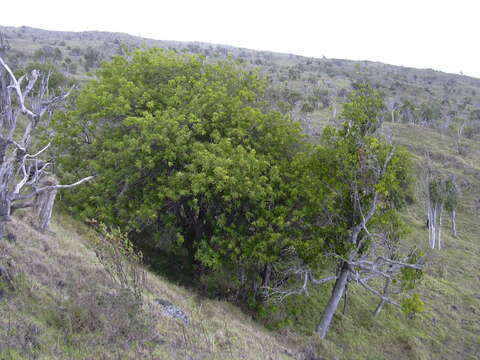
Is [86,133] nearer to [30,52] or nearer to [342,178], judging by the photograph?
[342,178]

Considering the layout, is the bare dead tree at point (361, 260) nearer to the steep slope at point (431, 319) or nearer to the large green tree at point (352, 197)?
the large green tree at point (352, 197)

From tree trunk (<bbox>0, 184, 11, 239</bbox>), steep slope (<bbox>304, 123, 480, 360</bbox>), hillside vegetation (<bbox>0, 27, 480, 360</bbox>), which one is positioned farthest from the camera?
steep slope (<bbox>304, 123, 480, 360</bbox>)

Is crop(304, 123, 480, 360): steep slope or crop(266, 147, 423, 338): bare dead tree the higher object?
crop(266, 147, 423, 338): bare dead tree

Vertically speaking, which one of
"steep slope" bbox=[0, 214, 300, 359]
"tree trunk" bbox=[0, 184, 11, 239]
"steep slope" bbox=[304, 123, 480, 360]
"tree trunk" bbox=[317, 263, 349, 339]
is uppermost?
"tree trunk" bbox=[0, 184, 11, 239]

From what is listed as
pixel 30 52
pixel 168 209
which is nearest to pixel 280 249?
pixel 168 209

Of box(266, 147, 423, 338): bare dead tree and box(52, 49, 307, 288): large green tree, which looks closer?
box(266, 147, 423, 338): bare dead tree

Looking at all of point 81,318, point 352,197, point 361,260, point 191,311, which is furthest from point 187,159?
point 81,318

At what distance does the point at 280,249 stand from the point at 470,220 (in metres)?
34.2

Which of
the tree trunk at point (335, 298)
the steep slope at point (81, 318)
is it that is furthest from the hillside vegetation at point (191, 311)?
the tree trunk at point (335, 298)

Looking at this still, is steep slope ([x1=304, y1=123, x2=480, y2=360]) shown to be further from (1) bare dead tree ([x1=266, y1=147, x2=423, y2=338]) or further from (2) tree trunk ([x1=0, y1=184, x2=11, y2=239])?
(2) tree trunk ([x1=0, y1=184, x2=11, y2=239])

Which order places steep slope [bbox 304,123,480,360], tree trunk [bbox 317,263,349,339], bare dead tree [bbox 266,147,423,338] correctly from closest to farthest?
bare dead tree [bbox 266,147,423,338], tree trunk [bbox 317,263,349,339], steep slope [bbox 304,123,480,360]

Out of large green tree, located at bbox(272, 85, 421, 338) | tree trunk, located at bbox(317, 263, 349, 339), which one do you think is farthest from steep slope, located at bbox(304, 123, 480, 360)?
large green tree, located at bbox(272, 85, 421, 338)

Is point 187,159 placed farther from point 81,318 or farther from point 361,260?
point 81,318

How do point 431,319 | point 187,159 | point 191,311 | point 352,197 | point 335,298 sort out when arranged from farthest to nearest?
1. point 431,319
2. point 335,298
3. point 187,159
4. point 352,197
5. point 191,311
